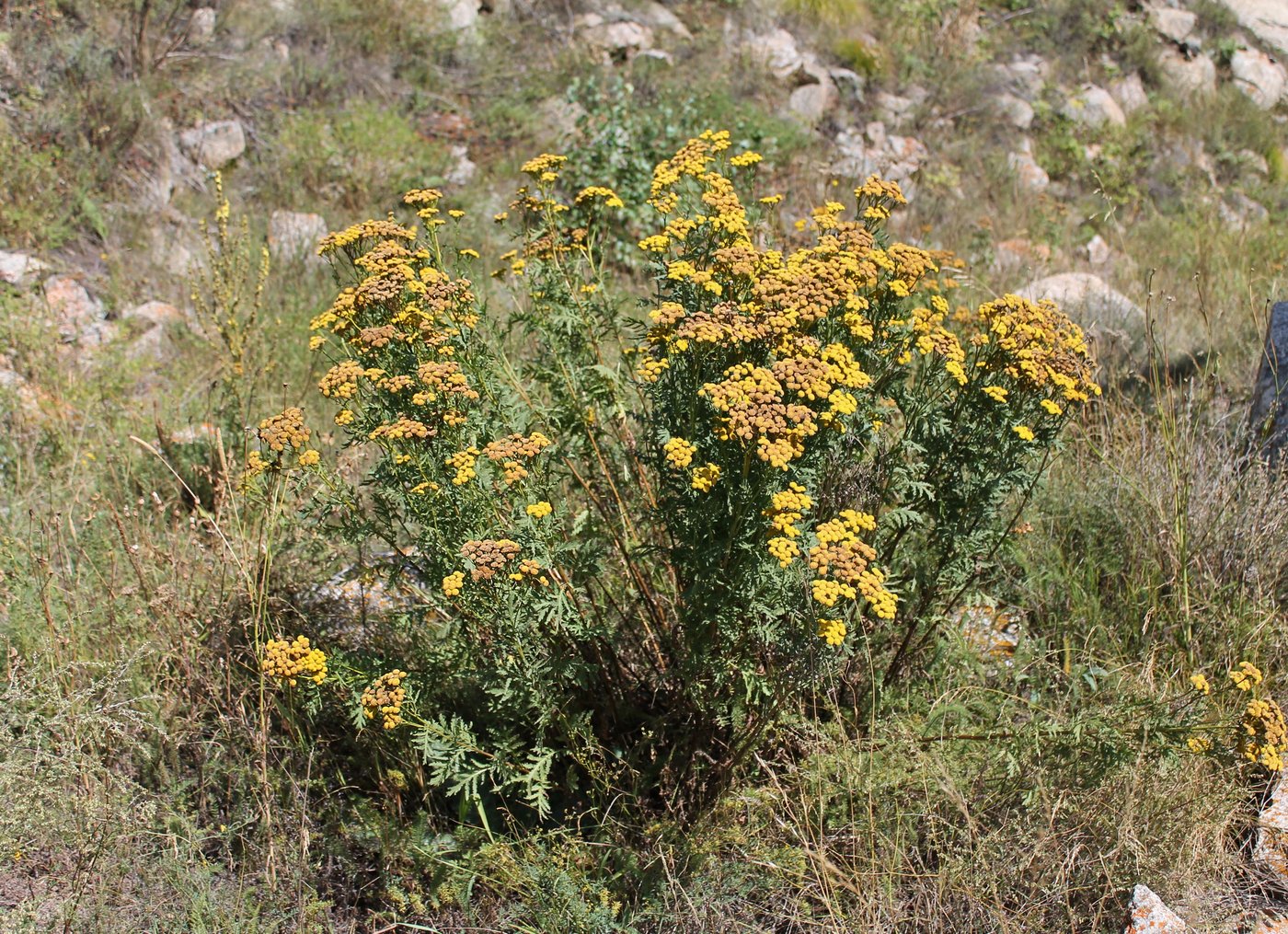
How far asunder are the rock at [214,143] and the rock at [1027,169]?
21.1 ft

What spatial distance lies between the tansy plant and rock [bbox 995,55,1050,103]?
7788mm

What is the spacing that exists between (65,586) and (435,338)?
2.03m

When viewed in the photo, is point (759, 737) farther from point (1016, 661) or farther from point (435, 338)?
point (435, 338)

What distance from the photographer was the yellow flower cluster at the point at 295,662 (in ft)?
7.79

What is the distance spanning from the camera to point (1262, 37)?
36.5 ft

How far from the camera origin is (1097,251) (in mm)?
7805

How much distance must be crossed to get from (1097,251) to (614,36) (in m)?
4.56

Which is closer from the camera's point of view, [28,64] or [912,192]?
[28,64]

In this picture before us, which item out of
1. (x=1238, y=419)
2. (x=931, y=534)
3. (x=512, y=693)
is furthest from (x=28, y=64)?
(x=1238, y=419)

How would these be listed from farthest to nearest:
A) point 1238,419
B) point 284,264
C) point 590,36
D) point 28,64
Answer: point 590,36 < point 28,64 < point 284,264 < point 1238,419

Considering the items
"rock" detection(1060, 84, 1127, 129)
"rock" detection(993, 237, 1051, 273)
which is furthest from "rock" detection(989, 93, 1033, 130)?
"rock" detection(993, 237, 1051, 273)

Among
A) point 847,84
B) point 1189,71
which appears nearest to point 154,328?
point 847,84

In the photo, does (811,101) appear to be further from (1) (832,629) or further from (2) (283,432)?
(1) (832,629)

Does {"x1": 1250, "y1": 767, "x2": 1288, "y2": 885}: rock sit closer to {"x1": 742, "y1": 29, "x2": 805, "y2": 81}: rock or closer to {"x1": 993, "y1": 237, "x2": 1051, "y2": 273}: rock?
{"x1": 993, "y1": 237, "x2": 1051, "y2": 273}: rock
